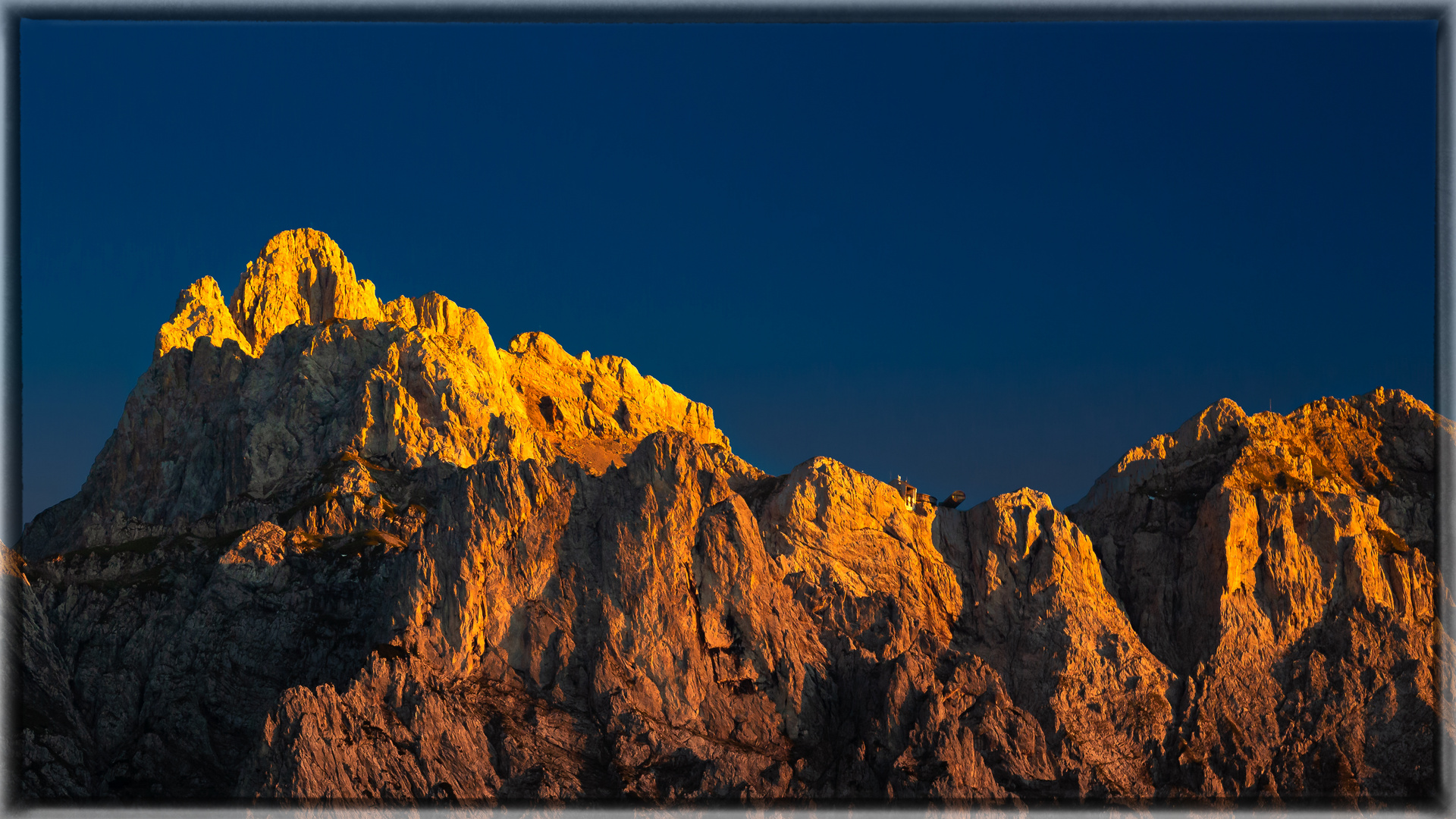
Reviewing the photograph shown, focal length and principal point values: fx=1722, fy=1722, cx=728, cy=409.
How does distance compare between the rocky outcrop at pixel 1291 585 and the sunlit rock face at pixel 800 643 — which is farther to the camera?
the rocky outcrop at pixel 1291 585

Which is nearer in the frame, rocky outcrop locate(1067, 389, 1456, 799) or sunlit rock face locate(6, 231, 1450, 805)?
sunlit rock face locate(6, 231, 1450, 805)

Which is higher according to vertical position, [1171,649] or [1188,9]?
[1188,9]

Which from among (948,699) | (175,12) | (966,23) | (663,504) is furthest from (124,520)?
(966,23)

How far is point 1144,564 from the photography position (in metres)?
152

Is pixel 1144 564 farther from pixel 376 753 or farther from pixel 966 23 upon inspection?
pixel 966 23

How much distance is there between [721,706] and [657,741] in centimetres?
661

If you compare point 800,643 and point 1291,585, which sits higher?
point 1291,585

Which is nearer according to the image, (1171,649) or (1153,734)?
(1153,734)

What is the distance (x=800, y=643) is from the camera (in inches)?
5340

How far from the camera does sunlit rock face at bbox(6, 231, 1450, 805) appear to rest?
124 metres

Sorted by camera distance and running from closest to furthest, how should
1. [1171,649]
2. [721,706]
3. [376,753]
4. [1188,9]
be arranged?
[1188,9], [376,753], [721,706], [1171,649]

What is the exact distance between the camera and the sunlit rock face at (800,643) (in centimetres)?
12362

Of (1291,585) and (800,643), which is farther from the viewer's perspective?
(1291,585)

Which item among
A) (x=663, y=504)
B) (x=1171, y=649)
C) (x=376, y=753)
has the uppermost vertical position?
(x=663, y=504)
